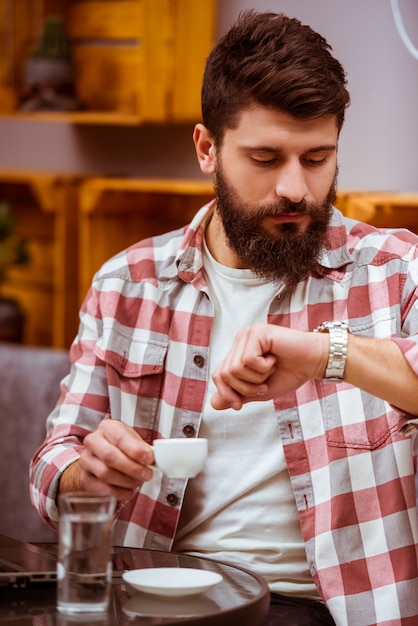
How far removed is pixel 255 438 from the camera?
66.6 inches

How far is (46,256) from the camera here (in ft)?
11.7

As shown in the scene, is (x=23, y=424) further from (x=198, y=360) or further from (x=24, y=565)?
(x=24, y=565)

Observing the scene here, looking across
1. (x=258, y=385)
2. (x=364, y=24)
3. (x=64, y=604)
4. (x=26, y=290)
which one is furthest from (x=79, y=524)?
(x=26, y=290)

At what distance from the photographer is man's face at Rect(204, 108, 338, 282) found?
1.64m

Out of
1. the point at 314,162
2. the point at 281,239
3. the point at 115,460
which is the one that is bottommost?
the point at 115,460

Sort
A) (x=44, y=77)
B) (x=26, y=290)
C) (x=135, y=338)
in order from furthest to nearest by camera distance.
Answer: (x=26, y=290)
(x=44, y=77)
(x=135, y=338)

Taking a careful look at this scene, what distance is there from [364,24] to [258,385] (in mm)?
1220

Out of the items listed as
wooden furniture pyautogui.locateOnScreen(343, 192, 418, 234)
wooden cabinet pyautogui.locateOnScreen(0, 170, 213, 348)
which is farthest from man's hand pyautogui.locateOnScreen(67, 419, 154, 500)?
wooden cabinet pyautogui.locateOnScreen(0, 170, 213, 348)

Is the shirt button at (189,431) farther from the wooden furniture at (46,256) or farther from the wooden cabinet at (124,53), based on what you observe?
the wooden furniture at (46,256)

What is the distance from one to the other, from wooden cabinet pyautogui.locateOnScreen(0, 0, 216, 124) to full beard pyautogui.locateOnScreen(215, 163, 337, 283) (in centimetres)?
121

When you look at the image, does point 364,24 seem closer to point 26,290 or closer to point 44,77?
point 44,77

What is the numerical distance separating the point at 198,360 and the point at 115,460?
1.32ft

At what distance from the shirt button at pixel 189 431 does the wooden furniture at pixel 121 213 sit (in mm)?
1258

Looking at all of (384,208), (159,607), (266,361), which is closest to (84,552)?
(159,607)
